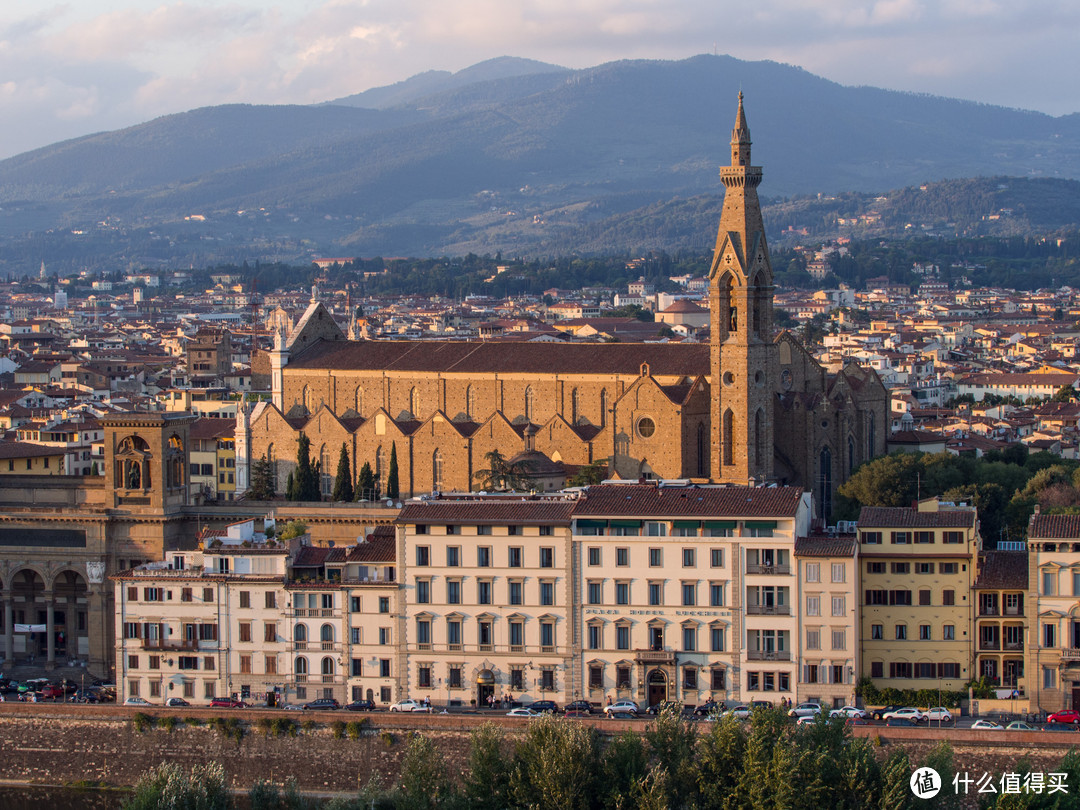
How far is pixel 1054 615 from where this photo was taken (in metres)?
49.4

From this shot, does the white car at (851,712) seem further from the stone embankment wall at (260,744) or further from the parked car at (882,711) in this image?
the stone embankment wall at (260,744)

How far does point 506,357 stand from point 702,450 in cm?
1011

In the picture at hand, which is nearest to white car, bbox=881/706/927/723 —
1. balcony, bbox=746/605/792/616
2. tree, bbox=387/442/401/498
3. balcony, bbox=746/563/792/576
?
balcony, bbox=746/605/792/616

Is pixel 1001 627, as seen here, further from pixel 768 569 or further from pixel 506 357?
pixel 506 357

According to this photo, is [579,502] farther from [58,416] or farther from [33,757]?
[58,416]

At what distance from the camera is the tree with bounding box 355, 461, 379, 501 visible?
74375mm

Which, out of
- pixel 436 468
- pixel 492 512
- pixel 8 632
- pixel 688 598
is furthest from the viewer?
pixel 436 468

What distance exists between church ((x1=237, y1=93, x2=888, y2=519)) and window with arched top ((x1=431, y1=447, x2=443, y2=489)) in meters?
0.05

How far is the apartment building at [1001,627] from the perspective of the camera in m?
A: 50.1

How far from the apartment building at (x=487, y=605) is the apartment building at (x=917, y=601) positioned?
695cm

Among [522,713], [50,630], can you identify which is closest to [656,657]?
[522,713]

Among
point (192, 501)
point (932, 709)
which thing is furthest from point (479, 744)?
point (192, 501)

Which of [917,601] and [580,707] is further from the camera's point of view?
[917,601]

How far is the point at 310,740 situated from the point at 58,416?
171ft
